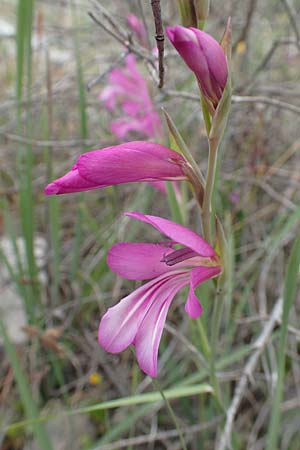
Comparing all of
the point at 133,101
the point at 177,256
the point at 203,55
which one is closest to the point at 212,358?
the point at 177,256

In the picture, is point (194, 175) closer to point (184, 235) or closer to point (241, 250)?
point (184, 235)

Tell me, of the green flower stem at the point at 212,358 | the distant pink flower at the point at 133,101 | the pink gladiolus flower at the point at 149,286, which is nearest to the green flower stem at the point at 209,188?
the pink gladiolus flower at the point at 149,286

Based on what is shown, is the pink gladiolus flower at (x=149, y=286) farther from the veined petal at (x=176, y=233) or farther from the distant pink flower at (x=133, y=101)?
the distant pink flower at (x=133, y=101)

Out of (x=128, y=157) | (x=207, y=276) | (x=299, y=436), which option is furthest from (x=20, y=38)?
(x=299, y=436)

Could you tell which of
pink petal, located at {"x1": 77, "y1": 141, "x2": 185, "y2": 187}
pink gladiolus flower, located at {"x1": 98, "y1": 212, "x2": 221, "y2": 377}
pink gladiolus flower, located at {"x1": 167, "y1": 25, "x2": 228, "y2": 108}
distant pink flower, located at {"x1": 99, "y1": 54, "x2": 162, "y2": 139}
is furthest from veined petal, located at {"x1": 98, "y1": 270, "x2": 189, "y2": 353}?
distant pink flower, located at {"x1": 99, "y1": 54, "x2": 162, "y2": 139}

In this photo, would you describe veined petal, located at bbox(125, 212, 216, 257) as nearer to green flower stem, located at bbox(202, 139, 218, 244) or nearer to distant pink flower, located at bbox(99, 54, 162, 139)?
green flower stem, located at bbox(202, 139, 218, 244)

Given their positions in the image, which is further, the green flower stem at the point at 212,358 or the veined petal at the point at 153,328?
the green flower stem at the point at 212,358
